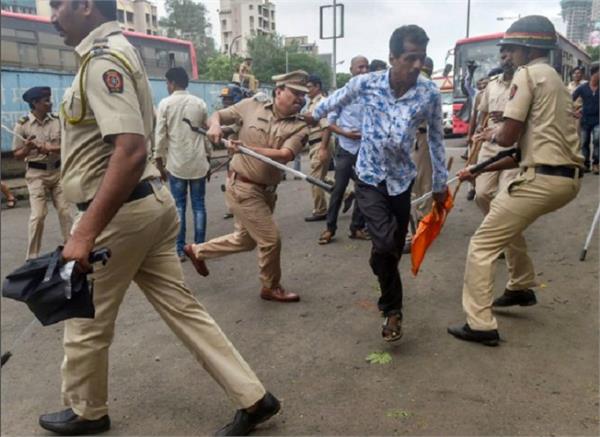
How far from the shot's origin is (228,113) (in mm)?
4246

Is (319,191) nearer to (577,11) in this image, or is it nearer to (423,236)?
(423,236)

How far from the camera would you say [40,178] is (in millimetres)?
5680

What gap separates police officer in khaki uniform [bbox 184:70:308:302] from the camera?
4.13 metres

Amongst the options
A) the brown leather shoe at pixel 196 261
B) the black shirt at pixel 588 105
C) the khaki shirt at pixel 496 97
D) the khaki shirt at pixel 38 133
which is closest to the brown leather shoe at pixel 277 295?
the brown leather shoe at pixel 196 261

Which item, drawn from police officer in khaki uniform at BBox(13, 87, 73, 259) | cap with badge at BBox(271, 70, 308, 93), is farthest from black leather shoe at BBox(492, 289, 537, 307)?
police officer in khaki uniform at BBox(13, 87, 73, 259)

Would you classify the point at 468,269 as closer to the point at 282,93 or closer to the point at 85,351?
the point at 282,93

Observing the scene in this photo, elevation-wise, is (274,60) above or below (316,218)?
above

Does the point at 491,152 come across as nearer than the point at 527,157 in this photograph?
No

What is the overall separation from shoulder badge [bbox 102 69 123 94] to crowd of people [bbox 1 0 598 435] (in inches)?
0.6

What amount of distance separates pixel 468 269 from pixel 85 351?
237 centimetres

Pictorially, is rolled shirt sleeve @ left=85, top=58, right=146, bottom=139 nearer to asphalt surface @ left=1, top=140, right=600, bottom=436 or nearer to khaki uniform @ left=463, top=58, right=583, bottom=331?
asphalt surface @ left=1, top=140, right=600, bottom=436

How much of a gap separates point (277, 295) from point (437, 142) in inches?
67.9

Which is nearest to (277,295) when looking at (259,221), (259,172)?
(259,221)

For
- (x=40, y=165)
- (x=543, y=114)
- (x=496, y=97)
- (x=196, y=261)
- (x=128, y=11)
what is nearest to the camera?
(x=543, y=114)
